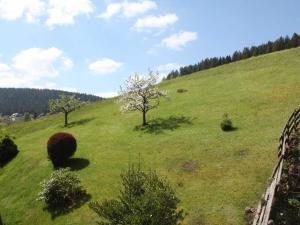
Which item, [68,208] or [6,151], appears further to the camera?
[6,151]

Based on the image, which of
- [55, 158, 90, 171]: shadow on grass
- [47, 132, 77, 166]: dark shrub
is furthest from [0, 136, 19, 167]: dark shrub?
[55, 158, 90, 171]: shadow on grass

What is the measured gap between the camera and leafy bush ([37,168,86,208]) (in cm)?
3828

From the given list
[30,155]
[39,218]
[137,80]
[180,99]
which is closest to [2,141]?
[30,155]

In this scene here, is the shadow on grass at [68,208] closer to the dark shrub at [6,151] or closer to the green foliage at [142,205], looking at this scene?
the green foliage at [142,205]

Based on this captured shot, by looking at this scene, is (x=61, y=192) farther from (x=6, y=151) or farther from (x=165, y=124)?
(x=6, y=151)

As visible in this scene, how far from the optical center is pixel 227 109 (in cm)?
6056

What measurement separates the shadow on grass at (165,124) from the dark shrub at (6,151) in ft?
66.7

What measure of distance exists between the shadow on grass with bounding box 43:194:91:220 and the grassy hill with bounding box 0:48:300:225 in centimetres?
57

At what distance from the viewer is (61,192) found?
38.3 m

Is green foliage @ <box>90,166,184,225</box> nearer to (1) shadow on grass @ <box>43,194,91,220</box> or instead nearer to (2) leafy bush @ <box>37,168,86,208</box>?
(1) shadow on grass @ <box>43,194,91,220</box>

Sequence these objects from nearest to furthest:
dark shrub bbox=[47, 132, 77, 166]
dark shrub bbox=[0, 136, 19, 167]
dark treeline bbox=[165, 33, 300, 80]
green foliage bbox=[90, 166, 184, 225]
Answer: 1. green foliage bbox=[90, 166, 184, 225]
2. dark shrub bbox=[47, 132, 77, 166]
3. dark shrub bbox=[0, 136, 19, 167]
4. dark treeline bbox=[165, 33, 300, 80]

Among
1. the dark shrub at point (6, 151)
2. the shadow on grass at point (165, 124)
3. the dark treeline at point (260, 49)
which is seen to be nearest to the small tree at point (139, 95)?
the shadow on grass at point (165, 124)

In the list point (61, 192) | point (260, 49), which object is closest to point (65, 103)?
point (61, 192)

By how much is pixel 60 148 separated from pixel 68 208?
1186 cm
